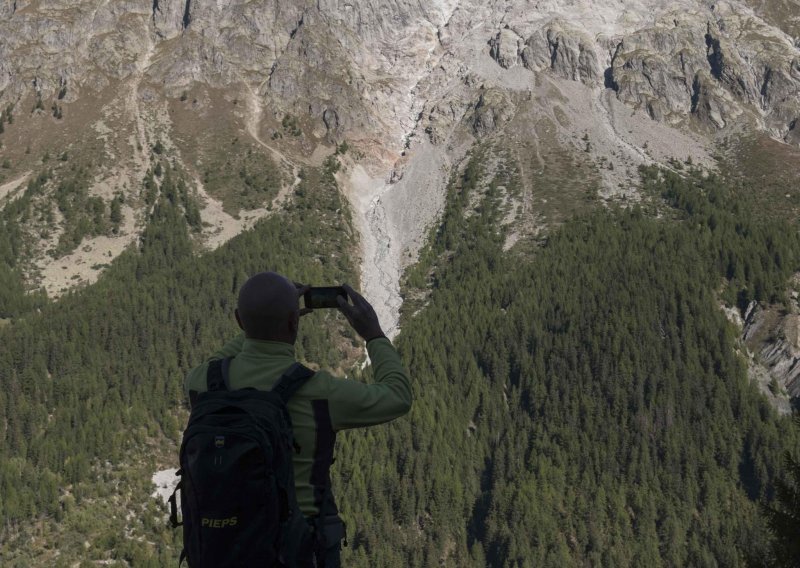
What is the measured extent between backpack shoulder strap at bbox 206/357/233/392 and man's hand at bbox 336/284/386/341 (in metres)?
1.11

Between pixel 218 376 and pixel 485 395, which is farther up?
pixel 218 376

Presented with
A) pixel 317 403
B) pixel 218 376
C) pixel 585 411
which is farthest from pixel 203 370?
pixel 585 411

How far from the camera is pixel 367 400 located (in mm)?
6129

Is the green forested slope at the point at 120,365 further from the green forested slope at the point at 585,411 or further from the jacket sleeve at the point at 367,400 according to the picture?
the jacket sleeve at the point at 367,400

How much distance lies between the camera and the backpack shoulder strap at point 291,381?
5992 mm

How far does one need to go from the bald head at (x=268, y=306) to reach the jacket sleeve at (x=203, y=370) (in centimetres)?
56

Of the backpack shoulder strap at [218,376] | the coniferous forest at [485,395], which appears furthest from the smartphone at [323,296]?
the coniferous forest at [485,395]

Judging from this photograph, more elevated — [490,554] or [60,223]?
[60,223]

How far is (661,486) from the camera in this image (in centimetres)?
12725

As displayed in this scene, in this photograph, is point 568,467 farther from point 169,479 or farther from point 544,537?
point 169,479

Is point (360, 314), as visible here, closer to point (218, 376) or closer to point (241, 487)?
point (218, 376)

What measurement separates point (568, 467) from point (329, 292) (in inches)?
5166

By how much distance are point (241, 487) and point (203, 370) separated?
1.50m

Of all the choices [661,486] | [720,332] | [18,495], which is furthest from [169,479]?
[720,332]
